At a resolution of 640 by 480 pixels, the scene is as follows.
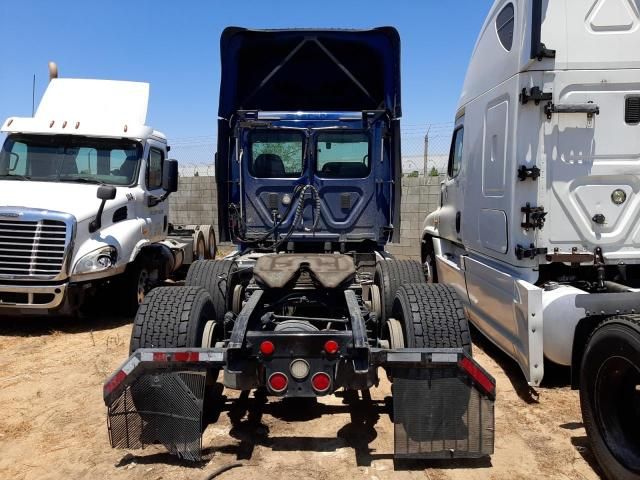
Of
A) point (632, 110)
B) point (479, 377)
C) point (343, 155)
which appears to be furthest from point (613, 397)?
point (343, 155)

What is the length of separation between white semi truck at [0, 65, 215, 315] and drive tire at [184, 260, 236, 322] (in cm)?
190

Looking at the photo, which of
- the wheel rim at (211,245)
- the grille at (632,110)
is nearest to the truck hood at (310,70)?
the grille at (632,110)

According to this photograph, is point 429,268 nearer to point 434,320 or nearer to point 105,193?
point 434,320

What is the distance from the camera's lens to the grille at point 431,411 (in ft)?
10.0

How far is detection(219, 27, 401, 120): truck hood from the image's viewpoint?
20.0 feet

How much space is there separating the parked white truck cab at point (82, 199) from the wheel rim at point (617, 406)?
18.4ft

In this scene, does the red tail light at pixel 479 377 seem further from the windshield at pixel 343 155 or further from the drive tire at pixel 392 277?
the windshield at pixel 343 155

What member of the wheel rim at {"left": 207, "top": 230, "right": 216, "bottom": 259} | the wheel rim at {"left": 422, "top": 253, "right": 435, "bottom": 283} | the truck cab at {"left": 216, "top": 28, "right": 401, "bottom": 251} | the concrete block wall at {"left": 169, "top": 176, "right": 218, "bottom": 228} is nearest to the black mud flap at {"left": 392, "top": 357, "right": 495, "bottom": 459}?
the truck cab at {"left": 216, "top": 28, "right": 401, "bottom": 251}

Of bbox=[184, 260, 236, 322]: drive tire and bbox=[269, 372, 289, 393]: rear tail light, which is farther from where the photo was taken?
bbox=[184, 260, 236, 322]: drive tire

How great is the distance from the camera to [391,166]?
22.0 feet

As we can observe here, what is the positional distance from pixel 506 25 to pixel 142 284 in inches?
226

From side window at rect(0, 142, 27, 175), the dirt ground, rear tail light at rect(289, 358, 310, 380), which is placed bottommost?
the dirt ground

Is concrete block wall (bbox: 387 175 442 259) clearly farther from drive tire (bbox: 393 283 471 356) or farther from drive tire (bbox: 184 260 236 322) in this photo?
drive tire (bbox: 393 283 471 356)

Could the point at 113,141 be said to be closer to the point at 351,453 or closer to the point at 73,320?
the point at 73,320
